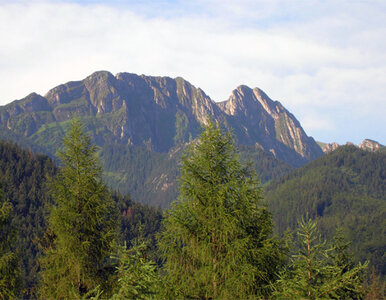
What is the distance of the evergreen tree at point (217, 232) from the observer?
16.4 metres

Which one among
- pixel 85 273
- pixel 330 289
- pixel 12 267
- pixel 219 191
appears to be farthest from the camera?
pixel 12 267

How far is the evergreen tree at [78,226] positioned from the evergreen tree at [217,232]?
6.31 meters

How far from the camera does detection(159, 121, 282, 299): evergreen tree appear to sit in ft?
53.9

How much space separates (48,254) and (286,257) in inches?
522

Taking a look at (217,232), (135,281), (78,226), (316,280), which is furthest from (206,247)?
(78,226)

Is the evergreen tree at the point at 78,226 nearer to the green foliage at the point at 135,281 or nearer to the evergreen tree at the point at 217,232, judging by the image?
the evergreen tree at the point at 217,232

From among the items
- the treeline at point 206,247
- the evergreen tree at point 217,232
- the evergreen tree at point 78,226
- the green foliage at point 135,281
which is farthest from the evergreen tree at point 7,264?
the green foliage at point 135,281

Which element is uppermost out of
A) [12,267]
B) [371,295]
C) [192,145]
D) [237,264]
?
[192,145]

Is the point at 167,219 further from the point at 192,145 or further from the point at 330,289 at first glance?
the point at 330,289

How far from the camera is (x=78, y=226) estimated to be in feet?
74.3

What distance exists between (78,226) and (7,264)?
5152 mm

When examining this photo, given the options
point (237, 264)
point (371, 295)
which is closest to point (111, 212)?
point (237, 264)

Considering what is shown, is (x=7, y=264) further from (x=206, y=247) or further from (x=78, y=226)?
(x=206, y=247)

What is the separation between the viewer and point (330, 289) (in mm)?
12078
